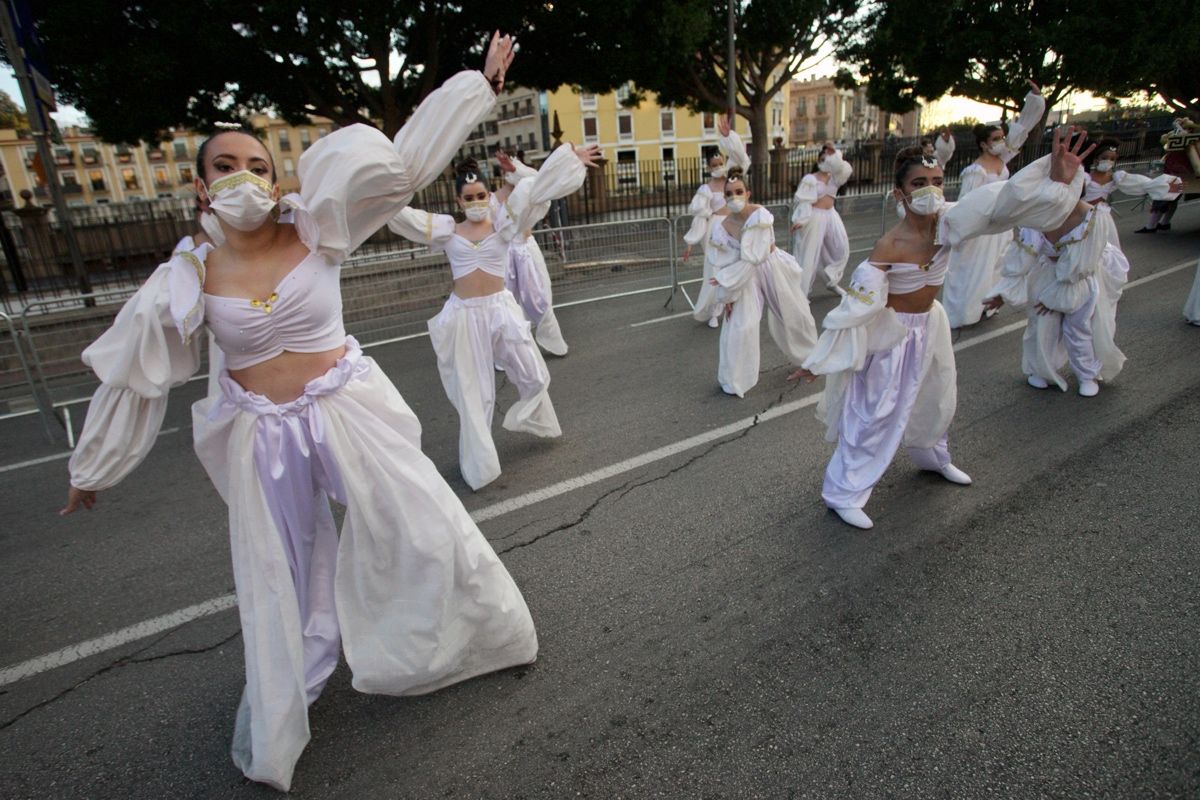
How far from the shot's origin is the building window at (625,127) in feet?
224

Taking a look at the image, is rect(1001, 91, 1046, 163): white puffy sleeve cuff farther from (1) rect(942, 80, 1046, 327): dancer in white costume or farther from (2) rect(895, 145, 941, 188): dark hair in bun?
(2) rect(895, 145, 941, 188): dark hair in bun

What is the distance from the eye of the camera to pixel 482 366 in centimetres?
474

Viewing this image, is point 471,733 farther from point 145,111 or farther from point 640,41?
point 640,41

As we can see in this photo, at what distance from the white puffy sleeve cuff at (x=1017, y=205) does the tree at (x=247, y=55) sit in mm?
13570

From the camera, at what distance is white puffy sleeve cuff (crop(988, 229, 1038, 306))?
19.1ft

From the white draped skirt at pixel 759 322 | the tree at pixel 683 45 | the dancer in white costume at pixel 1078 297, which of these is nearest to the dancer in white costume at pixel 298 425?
the white draped skirt at pixel 759 322

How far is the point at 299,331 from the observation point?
2357 mm

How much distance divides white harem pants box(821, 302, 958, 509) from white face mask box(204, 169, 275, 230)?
3.13m

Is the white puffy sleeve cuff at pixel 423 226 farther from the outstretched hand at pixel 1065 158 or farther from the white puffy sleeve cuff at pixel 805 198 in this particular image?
the white puffy sleeve cuff at pixel 805 198

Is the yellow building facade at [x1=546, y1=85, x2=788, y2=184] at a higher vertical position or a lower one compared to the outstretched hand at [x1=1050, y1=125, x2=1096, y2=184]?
higher

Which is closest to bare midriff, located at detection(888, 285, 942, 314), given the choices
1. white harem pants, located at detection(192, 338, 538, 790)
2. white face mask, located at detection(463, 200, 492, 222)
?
white harem pants, located at detection(192, 338, 538, 790)

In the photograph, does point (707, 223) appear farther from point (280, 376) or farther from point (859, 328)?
point (280, 376)

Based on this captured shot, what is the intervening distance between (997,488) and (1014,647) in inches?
62.5

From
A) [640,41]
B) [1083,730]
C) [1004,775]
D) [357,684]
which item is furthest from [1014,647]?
[640,41]
